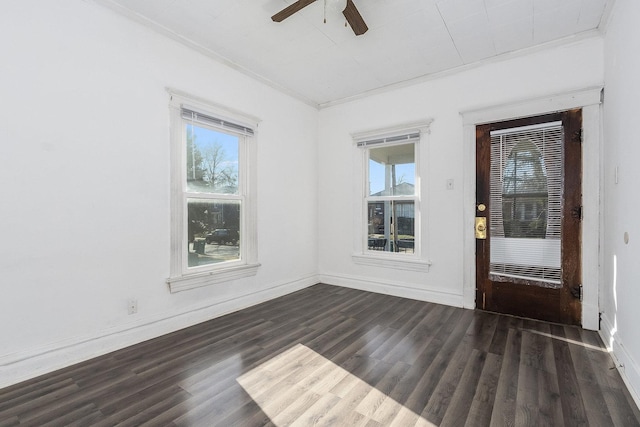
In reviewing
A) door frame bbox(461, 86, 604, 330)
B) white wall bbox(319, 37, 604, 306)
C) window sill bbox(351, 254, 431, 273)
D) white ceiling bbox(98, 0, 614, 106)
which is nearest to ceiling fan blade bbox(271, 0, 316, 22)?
white ceiling bbox(98, 0, 614, 106)

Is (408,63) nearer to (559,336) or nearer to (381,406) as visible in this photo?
(559,336)

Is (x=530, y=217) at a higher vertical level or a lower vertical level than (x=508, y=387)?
higher

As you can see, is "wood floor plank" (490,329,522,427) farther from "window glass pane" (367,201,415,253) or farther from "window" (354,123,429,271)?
"window glass pane" (367,201,415,253)

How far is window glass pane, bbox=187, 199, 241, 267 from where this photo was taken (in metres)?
3.31

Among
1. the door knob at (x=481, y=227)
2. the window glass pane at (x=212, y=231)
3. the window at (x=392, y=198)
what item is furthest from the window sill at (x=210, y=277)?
the door knob at (x=481, y=227)

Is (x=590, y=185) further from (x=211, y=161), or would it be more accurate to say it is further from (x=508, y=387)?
(x=211, y=161)

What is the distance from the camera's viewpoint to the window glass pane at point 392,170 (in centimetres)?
425

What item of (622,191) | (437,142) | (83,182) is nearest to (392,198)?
(437,142)

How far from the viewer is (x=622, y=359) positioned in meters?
2.21

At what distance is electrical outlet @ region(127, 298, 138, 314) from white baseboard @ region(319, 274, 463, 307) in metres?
2.84

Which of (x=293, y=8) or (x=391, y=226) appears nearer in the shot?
(x=293, y=8)

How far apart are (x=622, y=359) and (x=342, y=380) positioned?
2065 mm

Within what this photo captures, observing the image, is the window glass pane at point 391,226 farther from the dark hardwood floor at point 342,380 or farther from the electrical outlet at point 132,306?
the electrical outlet at point 132,306

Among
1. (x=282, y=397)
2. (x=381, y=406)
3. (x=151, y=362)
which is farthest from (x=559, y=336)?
(x=151, y=362)
